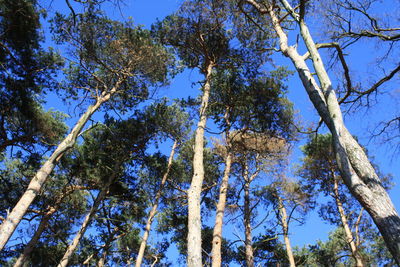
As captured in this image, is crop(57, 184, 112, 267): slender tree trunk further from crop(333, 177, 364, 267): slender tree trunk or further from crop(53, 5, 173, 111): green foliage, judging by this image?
crop(333, 177, 364, 267): slender tree trunk

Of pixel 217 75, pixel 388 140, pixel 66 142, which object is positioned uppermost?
pixel 217 75

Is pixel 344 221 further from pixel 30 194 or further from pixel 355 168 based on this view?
pixel 30 194

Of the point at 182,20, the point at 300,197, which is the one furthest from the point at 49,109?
the point at 300,197

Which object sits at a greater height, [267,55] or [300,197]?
[267,55]

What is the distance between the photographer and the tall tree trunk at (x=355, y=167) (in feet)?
8.39

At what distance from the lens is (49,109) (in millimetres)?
11875

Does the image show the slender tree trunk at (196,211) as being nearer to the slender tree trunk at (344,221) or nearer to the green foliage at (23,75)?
the green foliage at (23,75)

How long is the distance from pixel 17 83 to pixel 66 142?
3.82 metres

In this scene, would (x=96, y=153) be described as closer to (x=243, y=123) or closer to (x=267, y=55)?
(x=243, y=123)

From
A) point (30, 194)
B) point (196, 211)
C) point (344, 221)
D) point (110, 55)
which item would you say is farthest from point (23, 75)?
point (344, 221)

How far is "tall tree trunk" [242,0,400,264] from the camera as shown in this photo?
2.56m

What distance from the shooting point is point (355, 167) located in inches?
123

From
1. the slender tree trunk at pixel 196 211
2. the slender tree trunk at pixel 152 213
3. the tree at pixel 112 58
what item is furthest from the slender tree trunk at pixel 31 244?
the slender tree trunk at pixel 196 211

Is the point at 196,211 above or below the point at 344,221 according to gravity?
below
